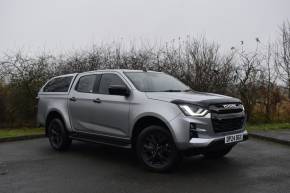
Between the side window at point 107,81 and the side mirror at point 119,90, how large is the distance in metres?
0.43

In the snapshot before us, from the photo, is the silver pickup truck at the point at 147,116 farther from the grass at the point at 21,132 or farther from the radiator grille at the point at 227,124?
the grass at the point at 21,132

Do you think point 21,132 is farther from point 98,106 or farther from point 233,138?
point 233,138

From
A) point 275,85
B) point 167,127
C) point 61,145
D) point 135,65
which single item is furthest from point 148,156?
point 275,85

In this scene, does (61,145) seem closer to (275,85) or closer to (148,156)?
(148,156)

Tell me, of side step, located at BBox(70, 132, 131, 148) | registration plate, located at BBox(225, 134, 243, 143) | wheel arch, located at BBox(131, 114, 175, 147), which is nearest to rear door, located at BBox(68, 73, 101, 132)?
side step, located at BBox(70, 132, 131, 148)

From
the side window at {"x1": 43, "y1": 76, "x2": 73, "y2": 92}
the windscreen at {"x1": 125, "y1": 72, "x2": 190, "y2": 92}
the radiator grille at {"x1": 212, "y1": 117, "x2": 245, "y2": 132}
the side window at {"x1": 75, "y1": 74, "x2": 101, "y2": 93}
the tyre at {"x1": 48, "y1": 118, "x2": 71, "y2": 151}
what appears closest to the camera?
the radiator grille at {"x1": 212, "y1": 117, "x2": 245, "y2": 132}

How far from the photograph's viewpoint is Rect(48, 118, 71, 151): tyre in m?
8.65

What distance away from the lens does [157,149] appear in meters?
6.62

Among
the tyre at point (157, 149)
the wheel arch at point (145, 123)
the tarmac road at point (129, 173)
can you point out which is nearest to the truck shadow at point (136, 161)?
the tarmac road at point (129, 173)

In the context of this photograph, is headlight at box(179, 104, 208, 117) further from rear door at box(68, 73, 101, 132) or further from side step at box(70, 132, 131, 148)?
rear door at box(68, 73, 101, 132)

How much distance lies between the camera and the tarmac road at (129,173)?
5.64m

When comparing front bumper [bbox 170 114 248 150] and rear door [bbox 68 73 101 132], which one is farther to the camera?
rear door [bbox 68 73 101 132]

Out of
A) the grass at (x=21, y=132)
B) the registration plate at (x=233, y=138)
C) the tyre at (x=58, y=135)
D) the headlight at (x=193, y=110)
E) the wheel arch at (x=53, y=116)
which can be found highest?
the headlight at (x=193, y=110)

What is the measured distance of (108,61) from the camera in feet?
48.2
